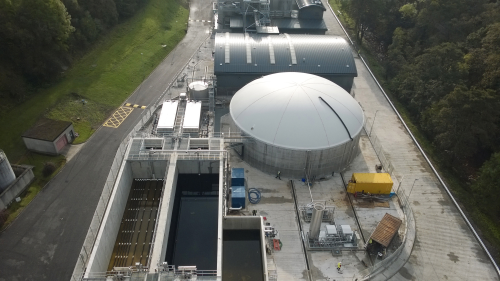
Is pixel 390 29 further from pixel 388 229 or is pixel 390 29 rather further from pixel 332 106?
pixel 388 229

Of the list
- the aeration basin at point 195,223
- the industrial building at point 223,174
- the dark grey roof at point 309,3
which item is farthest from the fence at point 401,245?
the dark grey roof at point 309,3

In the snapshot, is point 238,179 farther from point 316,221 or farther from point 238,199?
point 316,221

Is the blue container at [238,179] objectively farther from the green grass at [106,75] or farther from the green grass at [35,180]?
the green grass at [106,75]

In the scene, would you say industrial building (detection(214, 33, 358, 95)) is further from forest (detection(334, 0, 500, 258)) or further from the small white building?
the small white building

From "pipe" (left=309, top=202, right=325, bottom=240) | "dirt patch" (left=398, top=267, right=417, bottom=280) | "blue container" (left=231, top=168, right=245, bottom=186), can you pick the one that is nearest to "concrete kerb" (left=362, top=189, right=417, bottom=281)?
"dirt patch" (left=398, top=267, right=417, bottom=280)

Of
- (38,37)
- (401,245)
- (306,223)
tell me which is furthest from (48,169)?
(401,245)

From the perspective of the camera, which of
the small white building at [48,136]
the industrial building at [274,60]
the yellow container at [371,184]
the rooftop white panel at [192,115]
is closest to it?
the yellow container at [371,184]
